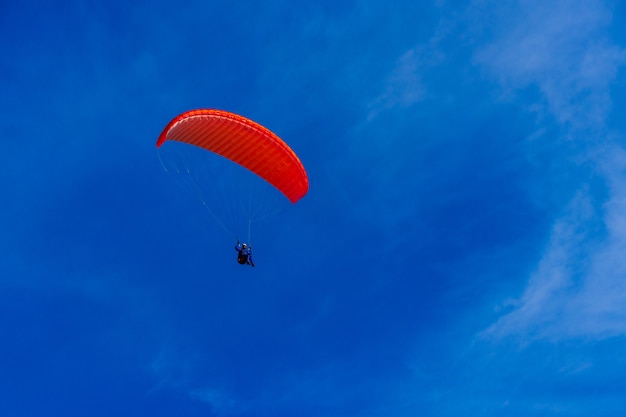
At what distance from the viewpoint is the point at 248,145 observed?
102 ft

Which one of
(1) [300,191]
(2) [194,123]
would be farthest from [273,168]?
(2) [194,123]

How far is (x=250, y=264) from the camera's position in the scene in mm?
33688

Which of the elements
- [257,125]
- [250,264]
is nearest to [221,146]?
[257,125]

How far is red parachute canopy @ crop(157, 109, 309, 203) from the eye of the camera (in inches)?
1158

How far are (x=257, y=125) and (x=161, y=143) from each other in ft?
15.7

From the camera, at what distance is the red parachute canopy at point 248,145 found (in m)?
29.4

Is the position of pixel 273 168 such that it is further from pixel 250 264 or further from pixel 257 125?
pixel 250 264

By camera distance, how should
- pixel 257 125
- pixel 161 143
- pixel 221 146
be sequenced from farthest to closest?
pixel 221 146 < pixel 257 125 < pixel 161 143

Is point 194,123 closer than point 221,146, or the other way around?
Answer: point 194,123

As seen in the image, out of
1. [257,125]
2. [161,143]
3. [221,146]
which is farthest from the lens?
[221,146]

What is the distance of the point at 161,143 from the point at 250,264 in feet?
29.7

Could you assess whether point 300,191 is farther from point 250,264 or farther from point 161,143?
point 161,143

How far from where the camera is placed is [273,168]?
31641mm

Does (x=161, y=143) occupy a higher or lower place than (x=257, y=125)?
lower
